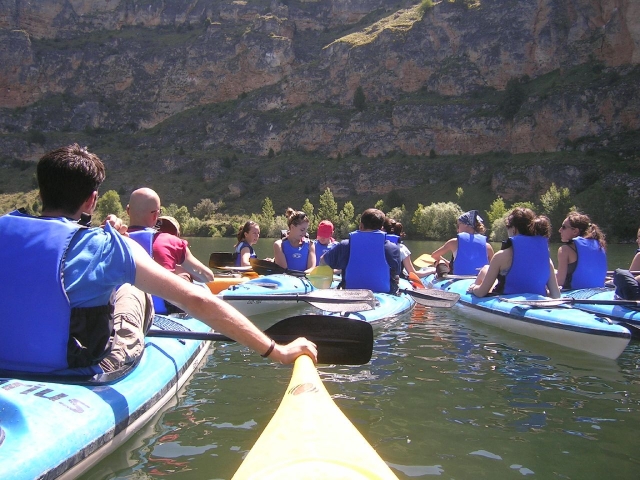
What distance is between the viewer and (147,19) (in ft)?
347

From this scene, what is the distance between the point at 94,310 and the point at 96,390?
17.5 inches

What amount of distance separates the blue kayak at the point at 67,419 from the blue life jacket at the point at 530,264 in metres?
4.87

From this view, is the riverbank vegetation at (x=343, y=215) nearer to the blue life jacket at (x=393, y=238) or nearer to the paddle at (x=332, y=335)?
the blue life jacket at (x=393, y=238)

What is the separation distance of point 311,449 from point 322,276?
5.95m

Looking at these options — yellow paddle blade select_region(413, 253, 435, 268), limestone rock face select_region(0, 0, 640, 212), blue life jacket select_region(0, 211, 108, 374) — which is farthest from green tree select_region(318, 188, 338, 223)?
blue life jacket select_region(0, 211, 108, 374)

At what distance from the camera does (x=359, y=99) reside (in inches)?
3233

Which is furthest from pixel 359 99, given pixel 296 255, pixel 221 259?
pixel 296 255

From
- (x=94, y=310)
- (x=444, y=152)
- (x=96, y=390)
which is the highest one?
(x=444, y=152)

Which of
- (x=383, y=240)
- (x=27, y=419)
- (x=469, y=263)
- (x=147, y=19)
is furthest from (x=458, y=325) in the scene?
(x=147, y=19)

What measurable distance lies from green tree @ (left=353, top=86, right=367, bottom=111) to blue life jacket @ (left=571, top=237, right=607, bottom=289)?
252 ft

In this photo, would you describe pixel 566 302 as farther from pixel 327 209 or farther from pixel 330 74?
pixel 330 74

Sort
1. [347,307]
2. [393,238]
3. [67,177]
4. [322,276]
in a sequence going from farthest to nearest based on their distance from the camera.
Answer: [393,238] → [322,276] → [347,307] → [67,177]

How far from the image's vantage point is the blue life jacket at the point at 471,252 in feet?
31.6

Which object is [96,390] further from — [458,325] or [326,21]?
[326,21]
